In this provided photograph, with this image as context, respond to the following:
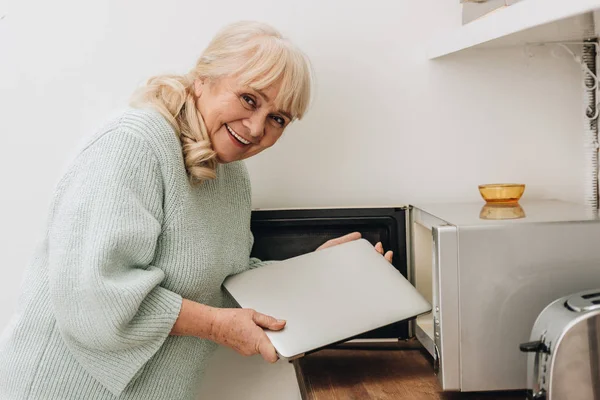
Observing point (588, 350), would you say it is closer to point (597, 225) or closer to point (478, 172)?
point (597, 225)

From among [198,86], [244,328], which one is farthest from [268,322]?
[198,86]

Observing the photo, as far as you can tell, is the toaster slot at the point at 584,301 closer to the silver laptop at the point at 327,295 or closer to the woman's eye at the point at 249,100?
the silver laptop at the point at 327,295

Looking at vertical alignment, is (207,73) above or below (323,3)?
below

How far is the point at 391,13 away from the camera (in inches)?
58.8

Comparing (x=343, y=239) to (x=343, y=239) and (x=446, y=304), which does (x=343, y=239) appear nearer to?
(x=343, y=239)

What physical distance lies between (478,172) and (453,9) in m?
0.37

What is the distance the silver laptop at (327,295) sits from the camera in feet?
3.51

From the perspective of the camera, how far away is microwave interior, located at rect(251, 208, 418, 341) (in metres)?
1.43

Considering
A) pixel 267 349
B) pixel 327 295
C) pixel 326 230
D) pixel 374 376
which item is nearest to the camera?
pixel 267 349

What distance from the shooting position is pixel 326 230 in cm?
145

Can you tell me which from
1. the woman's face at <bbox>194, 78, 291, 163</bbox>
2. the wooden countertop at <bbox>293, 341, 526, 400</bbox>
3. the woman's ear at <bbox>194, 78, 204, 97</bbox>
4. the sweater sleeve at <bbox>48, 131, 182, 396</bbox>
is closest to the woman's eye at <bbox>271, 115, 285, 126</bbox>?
the woman's face at <bbox>194, 78, 291, 163</bbox>

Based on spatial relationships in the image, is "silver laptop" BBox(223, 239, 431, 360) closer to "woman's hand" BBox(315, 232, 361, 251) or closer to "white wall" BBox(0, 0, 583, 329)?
"woman's hand" BBox(315, 232, 361, 251)

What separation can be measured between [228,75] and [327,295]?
411 mm

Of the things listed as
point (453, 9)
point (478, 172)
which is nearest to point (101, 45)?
point (453, 9)
